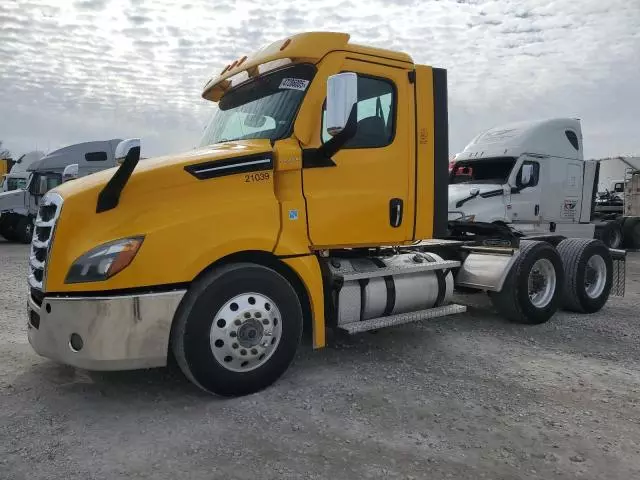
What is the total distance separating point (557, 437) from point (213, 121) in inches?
166

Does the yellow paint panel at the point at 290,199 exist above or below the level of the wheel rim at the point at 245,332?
above

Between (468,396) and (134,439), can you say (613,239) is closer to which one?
(468,396)

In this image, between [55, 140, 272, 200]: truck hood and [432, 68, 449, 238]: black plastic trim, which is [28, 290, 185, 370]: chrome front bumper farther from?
[432, 68, 449, 238]: black plastic trim

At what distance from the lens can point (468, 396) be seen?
432 cm

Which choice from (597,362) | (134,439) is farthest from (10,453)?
(597,362)

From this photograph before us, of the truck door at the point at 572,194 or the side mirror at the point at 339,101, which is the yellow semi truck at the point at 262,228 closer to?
the side mirror at the point at 339,101

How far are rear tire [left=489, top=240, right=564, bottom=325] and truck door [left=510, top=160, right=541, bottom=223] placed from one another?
10.2 ft

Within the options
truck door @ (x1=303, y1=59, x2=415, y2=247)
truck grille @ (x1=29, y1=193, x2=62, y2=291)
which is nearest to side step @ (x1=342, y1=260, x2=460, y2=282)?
truck door @ (x1=303, y1=59, x2=415, y2=247)

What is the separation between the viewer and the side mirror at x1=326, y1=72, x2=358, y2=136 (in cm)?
410

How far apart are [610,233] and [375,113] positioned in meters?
16.0

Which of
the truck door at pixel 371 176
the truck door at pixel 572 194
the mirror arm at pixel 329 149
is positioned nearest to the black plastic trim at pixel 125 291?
the truck door at pixel 371 176

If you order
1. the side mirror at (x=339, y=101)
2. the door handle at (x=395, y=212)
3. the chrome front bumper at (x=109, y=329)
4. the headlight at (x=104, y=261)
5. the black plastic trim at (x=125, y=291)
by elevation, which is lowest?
the chrome front bumper at (x=109, y=329)

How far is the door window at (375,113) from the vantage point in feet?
16.2

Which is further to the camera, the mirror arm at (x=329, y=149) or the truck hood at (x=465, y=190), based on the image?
the truck hood at (x=465, y=190)
